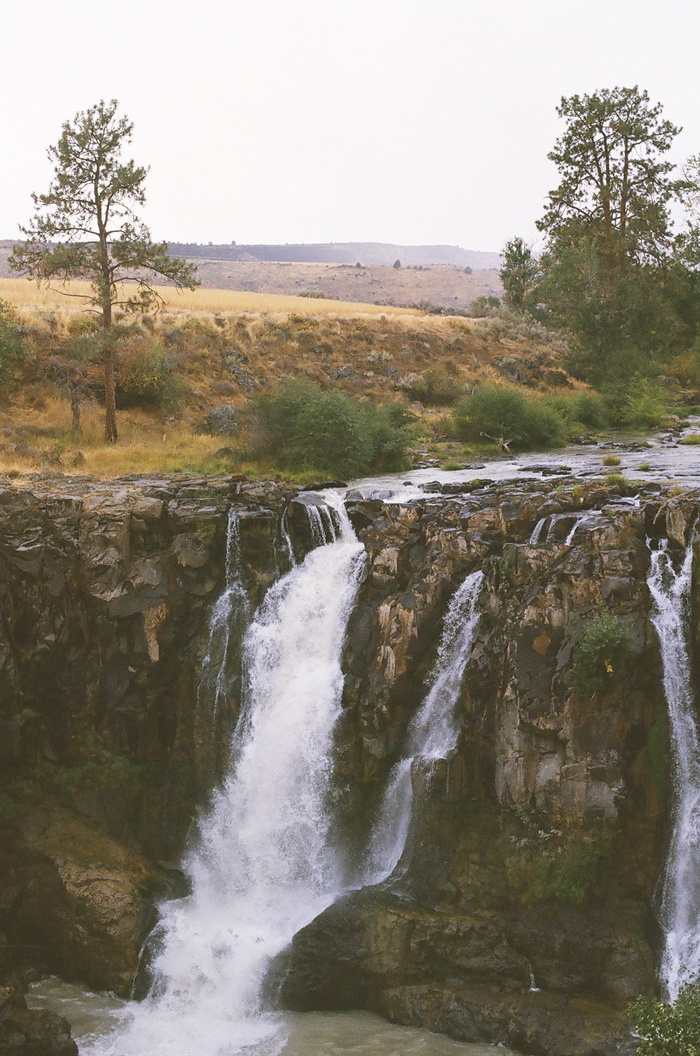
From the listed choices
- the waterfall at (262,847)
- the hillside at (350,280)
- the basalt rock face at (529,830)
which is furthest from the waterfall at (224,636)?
the hillside at (350,280)

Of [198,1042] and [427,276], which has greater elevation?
[427,276]

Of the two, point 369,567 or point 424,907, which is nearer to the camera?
point 424,907

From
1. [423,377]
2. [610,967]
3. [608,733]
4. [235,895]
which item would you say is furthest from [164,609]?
[423,377]

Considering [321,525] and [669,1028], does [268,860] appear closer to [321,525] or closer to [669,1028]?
[321,525]

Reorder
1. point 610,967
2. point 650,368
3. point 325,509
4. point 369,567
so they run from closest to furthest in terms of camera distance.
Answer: point 610,967, point 369,567, point 325,509, point 650,368

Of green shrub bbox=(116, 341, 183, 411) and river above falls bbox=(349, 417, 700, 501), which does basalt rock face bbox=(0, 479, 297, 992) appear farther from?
green shrub bbox=(116, 341, 183, 411)

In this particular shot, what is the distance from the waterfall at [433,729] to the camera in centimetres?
1673

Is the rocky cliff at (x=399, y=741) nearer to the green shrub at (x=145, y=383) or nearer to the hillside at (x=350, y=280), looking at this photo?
the green shrub at (x=145, y=383)

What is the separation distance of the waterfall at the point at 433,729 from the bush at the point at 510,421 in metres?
14.7

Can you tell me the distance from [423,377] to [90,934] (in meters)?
29.8

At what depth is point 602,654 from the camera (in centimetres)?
1516

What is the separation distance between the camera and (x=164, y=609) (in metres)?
19.4

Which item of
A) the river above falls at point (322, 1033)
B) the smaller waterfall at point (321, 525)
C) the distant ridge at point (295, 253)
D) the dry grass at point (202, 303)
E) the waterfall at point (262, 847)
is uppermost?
the distant ridge at point (295, 253)

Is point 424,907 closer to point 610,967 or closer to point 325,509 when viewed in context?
point 610,967
